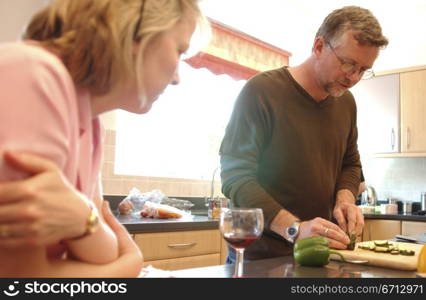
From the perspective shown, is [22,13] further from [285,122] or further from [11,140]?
[11,140]

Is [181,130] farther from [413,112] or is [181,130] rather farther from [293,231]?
[293,231]

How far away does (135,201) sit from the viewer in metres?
2.82

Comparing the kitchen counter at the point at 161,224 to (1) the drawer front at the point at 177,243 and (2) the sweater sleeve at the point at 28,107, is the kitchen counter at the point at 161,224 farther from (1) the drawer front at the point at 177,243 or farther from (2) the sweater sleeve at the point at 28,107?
(2) the sweater sleeve at the point at 28,107

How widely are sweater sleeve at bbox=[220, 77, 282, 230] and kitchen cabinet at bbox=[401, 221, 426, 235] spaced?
2.35 meters

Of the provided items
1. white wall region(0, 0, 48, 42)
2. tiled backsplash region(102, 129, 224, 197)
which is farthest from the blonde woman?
tiled backsplash region(102, 129, 224, 197)

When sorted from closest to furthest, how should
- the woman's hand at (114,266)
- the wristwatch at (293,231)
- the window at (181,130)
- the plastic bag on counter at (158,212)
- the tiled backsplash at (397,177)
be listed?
the woman's hand at (114,266) → the wristwatch at (293,231) → the plastic bag on counter at (158,212) → the window at (181,130) → the tiled backsplash at (397,177)

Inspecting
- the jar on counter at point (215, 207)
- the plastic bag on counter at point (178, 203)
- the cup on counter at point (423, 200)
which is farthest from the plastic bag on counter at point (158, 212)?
the cup on counter at point (423, 200)

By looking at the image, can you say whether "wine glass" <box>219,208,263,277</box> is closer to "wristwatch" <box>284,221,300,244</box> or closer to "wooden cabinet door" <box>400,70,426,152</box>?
"wristwatch" <box>284,221,300,244</box>

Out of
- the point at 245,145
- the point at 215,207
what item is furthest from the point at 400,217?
the point at 245,145

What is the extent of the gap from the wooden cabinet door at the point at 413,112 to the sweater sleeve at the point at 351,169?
2.28m

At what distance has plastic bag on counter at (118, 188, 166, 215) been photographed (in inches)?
106

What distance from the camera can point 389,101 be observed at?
408 centimetres

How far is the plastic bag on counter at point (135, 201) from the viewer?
2.71 metres

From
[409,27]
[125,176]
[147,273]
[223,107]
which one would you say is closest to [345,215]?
[147,273]
